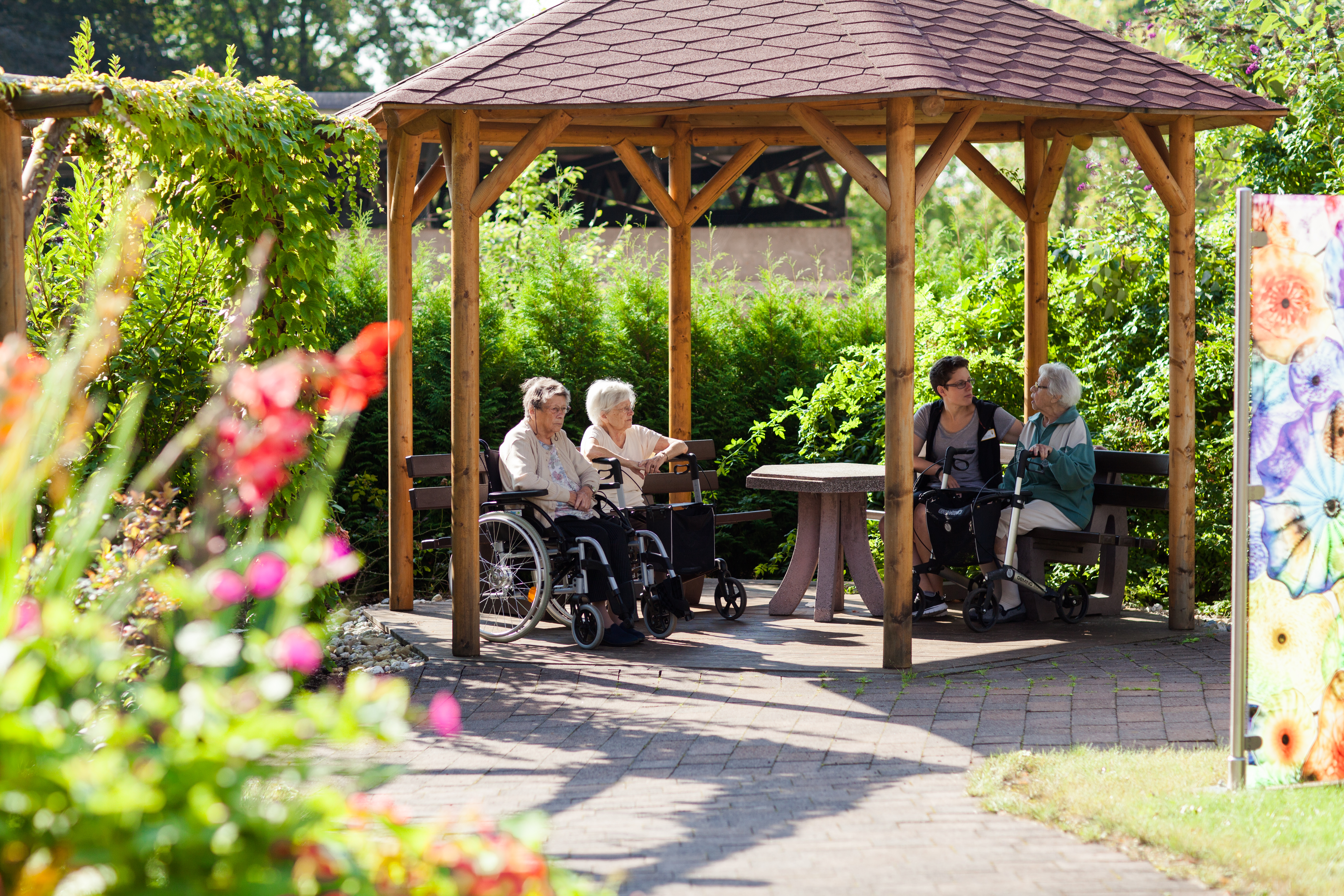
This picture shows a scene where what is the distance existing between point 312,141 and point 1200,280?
547cm

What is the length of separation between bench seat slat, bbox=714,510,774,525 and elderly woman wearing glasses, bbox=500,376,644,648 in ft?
3.17

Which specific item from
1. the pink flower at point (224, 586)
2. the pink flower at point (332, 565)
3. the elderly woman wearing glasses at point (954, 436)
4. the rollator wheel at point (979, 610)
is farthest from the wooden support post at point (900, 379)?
the pink flower at point (224, 586)

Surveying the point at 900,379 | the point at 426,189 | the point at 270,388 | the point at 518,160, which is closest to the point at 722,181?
the point at 426,189

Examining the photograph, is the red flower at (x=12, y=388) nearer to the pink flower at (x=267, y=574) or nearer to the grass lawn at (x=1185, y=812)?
the pink flower at (x=267, y=574)

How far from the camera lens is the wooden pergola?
586cm

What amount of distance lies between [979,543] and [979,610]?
347mm

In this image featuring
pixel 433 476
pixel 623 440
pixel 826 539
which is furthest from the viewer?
pixel 433 476

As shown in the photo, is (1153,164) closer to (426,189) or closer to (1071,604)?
(1071,604)

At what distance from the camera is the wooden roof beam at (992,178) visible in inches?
325

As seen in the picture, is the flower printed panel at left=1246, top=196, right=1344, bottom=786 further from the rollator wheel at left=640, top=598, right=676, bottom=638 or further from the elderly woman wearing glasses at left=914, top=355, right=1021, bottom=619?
the rollator wheel at left=640, top=598, right=676, bottom=638

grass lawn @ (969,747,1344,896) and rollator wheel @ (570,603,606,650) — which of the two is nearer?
grass lawn @ (969,747,1344,896)

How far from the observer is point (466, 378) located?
6.29 metres

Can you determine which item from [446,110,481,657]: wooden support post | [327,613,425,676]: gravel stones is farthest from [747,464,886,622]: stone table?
[327,613,425,676]: gravel stones

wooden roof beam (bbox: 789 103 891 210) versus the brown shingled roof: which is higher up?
the brown shingled roof
